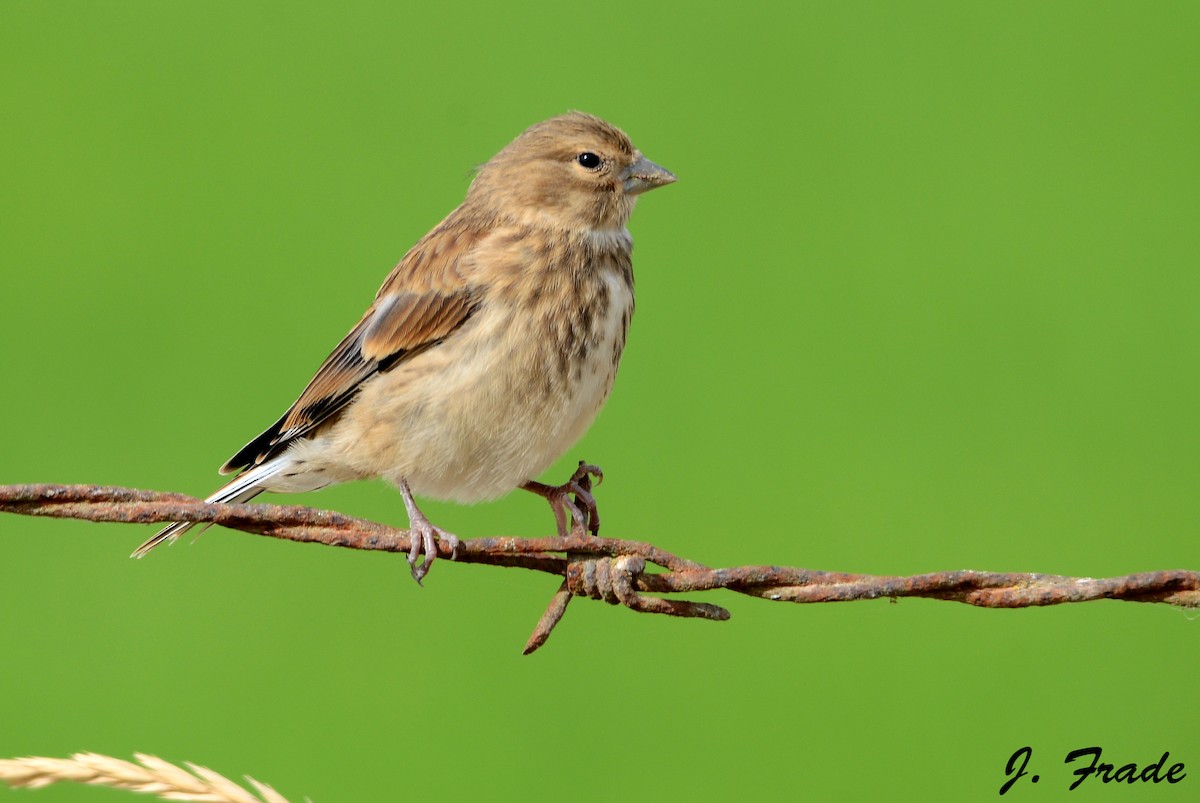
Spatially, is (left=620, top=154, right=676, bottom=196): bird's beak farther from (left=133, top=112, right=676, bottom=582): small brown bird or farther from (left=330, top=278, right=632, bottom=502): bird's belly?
(left=330, top=278, right=632, bottom=502): bird's belly

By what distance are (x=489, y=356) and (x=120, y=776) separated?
1871mm

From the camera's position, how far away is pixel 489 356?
3.63 metres

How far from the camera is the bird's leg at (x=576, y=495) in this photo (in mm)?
3672

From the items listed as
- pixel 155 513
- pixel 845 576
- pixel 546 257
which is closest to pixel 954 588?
pixel 845 576

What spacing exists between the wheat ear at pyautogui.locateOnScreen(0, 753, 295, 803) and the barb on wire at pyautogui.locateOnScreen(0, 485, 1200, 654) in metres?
0.53

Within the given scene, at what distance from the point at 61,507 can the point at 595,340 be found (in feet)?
5.53

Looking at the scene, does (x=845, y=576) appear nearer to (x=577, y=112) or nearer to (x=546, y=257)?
(x=546, y=257)

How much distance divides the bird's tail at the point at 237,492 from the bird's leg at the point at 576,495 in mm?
760

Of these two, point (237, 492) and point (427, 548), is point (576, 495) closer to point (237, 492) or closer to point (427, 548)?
point (427, 548)

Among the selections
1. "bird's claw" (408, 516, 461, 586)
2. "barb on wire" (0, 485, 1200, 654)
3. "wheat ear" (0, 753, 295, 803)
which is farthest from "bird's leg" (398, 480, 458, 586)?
"wheat ear" (0, 753, 295, 803)

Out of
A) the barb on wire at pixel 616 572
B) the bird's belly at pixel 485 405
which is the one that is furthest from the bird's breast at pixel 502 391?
the barb on wire at pixel 616 572

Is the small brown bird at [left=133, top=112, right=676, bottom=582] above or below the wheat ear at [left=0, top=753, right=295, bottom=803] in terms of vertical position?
above

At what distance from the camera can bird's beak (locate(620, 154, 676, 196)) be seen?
414 centimetres

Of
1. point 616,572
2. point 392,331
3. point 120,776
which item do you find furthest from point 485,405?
point 120,776
